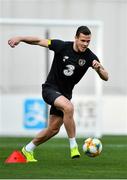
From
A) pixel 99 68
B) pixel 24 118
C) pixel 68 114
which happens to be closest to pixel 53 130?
pixel 68 114

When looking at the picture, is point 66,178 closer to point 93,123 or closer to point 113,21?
point 93,123

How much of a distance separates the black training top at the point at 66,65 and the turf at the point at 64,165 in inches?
45.2

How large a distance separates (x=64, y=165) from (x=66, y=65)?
147 centimetres

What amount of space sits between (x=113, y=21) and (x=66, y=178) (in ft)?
50.3

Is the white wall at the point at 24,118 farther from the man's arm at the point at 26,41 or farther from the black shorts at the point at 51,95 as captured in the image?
the man's arm at the point at 26,41

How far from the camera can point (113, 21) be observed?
26031 millimetres

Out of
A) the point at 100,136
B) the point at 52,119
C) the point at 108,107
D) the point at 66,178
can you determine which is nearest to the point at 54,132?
the point at 52,119

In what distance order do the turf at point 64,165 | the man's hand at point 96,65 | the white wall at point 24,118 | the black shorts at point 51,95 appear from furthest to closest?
1. the white wall at point 24,118
2. the black shorts at point 51,95
3. the man's hand at point 96,65
4. the turf at point 64,165

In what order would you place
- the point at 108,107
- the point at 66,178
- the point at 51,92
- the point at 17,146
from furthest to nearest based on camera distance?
the point at 108,107 → the point at 17,146 → the point at 51,92 → the point at 66,178

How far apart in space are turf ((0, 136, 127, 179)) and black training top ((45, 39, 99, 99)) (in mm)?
1149

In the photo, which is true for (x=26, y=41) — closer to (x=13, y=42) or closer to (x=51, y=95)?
(x=13, y=42)

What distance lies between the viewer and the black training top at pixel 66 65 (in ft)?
43.5

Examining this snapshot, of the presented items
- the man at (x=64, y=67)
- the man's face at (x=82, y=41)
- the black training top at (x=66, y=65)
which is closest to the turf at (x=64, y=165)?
the man at (x=64, y=67)

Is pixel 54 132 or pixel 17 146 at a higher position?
pixel 54 132
